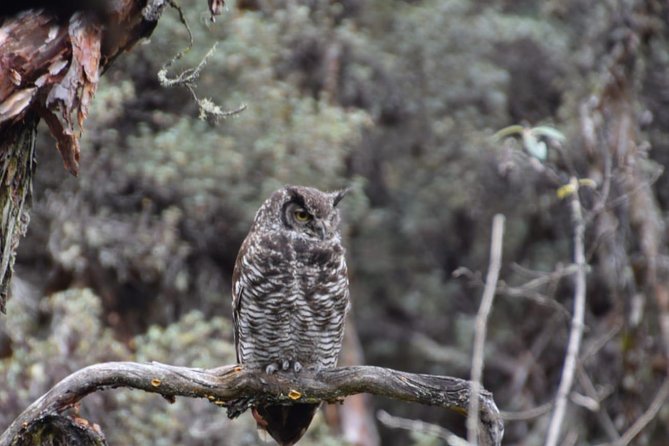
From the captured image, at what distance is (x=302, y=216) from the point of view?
12.0ft

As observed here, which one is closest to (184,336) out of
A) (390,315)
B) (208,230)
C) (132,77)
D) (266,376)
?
(208,230)

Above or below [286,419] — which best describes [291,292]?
above

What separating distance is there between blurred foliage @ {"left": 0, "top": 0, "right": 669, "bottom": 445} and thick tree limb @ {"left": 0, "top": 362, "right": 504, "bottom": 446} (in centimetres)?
151

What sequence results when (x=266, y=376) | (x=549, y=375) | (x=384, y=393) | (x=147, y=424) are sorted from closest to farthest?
(x=384, y=393) → (x=266, y=376) → (x=147, y=424) → (x=549, y=375)

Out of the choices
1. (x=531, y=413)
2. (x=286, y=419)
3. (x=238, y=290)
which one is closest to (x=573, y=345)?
(x=531, y=413)

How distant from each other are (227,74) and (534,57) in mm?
3781

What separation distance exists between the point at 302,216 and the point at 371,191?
569 cm

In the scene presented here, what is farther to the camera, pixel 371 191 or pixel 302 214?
pixel 371 191

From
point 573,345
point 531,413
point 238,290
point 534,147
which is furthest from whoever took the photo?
point 534,147

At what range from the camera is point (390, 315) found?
1008 cm

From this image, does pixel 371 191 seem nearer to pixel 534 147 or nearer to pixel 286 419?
pixel 534 147

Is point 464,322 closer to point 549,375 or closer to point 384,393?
point 549,375

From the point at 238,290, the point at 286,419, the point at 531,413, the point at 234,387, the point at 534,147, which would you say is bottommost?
the point at 531,413

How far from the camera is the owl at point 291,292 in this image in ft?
11.6
